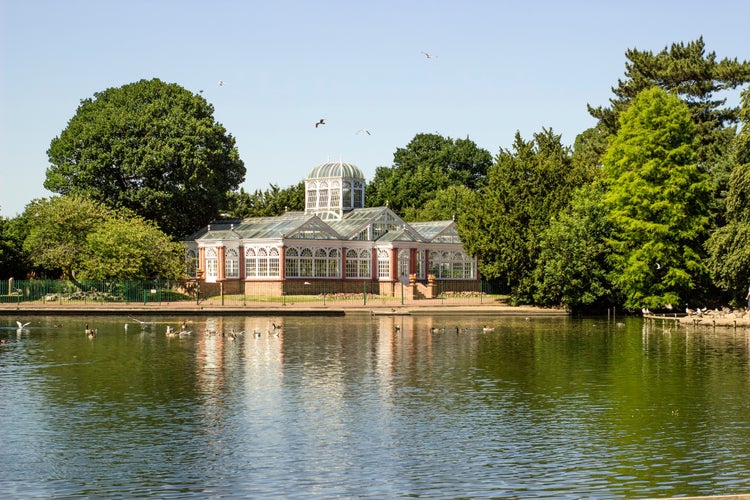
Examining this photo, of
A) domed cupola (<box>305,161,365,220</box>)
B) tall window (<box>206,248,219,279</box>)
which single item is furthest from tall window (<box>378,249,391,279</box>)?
tall window (<box>206,248,219,279</box>)

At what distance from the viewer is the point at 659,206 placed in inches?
2908

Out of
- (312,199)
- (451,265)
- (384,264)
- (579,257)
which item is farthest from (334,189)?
(579,257)

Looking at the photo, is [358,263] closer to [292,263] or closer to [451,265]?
[292,263]

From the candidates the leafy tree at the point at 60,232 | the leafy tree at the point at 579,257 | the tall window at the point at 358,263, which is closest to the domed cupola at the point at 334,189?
the tall window at the point at 358,263

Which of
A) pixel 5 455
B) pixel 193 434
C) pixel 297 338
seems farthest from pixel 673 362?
pixel 5 455

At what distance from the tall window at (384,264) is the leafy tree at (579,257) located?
2037 centimetres

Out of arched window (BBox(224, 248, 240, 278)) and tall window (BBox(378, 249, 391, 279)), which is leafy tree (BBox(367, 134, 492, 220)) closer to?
tall window (BBox(378, 249, 391, 279))

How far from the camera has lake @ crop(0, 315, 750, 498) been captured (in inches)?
834

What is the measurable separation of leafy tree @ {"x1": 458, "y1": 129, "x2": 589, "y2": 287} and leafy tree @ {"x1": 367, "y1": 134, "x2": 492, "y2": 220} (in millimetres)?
47763

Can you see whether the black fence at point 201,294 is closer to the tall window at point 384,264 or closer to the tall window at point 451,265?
the tall window at point 384,264

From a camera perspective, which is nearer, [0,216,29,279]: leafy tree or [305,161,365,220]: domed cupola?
[0,216,29,279]: leafy tree

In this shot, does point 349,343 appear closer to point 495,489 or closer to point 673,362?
point 673,362

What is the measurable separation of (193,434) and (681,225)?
5684 centimetres

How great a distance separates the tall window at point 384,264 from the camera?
324ft
